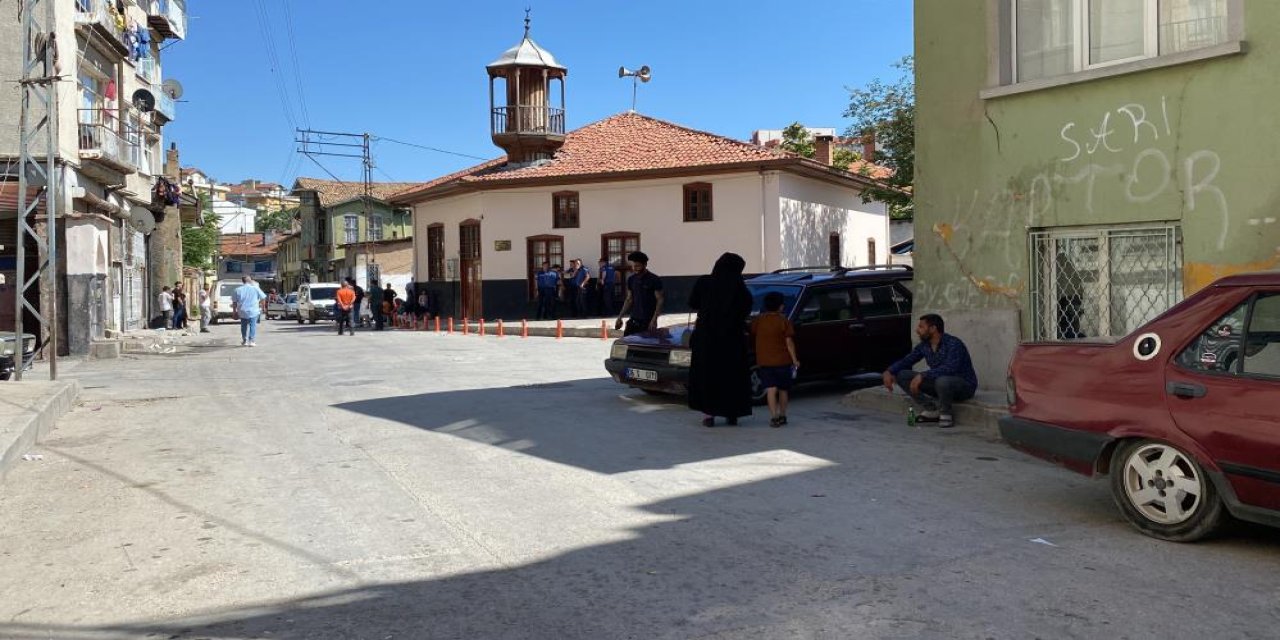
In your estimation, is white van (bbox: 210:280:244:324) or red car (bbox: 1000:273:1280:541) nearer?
red car (bbox: 1000:273:1280:541)

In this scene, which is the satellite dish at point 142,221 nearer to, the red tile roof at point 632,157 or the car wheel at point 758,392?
the red tile roof at point 632,157

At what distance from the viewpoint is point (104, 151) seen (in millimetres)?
22984

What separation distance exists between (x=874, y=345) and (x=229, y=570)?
9051 mm

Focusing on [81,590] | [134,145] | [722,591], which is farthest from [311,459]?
[134,145]

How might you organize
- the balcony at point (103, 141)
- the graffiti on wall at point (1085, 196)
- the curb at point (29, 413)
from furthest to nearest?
1. the balcony at point (103, 141)
2. the graffiti on wall at point (1085, 196)
3. the curb at point (29, 413)

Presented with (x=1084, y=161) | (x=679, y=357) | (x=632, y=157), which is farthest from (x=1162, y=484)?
(x=632, y=157)

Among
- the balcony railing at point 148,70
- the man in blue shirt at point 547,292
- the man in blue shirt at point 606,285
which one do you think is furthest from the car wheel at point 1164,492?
the balcony railing at point 148,70

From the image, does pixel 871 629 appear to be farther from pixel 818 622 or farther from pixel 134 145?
pixel 134 145

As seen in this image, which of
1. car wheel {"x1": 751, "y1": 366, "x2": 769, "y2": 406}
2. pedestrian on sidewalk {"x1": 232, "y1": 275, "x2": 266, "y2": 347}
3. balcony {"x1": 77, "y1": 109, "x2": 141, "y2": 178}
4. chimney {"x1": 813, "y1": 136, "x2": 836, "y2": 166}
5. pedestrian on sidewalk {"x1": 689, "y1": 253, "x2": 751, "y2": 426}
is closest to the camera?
pedestrian on sidewalk {"x1": 689, "y1": 253, "x2": 751, "y2": 426}

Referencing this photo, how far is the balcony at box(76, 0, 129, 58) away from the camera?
75.3 ft

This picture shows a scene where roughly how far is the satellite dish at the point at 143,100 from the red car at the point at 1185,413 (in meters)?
29.2

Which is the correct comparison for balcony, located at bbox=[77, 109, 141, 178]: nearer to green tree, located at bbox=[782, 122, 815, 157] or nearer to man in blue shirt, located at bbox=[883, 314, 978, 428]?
man in blue shirt, located at bbox=[883, 314, 978, 428]

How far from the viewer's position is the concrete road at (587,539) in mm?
4320

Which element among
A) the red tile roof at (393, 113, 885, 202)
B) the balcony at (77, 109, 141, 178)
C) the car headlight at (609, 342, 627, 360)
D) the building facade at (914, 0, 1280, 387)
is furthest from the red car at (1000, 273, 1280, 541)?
the red tile roof at (393, 113, 885, 202)
